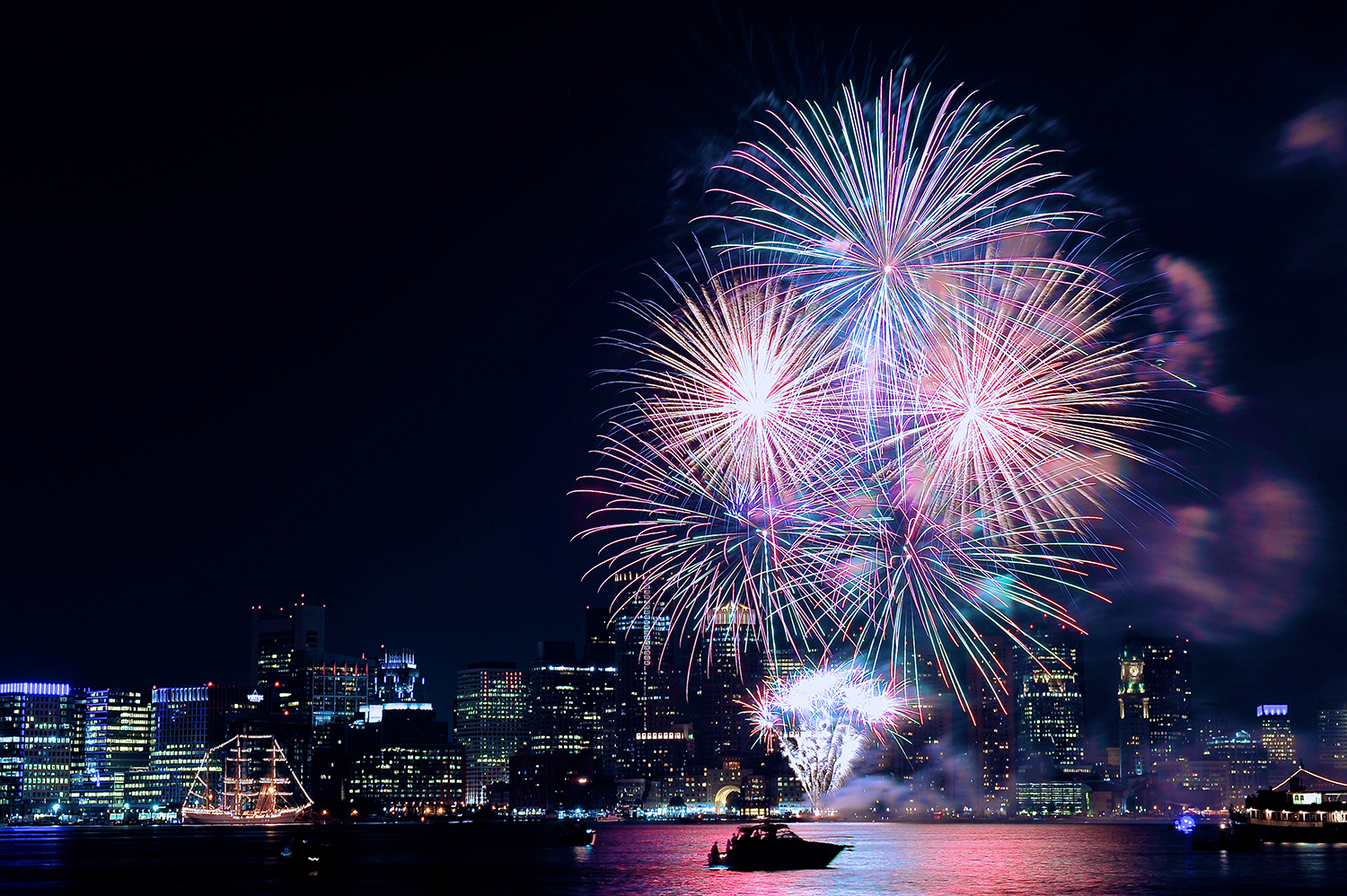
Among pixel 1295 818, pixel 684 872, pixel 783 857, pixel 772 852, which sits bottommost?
pixel 1295 818

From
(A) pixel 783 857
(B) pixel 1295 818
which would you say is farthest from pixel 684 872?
(B) pixel 1295 818

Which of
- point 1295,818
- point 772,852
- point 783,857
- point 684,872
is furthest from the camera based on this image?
point 1295,818

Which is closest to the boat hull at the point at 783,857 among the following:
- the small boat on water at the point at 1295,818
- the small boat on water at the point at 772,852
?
the small boat on water at the point at 772,852

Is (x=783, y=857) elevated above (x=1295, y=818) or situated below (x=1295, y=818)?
above

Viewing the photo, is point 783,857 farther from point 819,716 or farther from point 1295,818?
point 1295,818

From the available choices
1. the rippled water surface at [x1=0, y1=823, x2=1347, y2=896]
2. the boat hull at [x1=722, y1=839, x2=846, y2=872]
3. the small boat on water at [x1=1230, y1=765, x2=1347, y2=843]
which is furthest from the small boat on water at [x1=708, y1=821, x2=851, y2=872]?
the small boat on water at [x1=1230, y1=765, x2=1347, y2=843]

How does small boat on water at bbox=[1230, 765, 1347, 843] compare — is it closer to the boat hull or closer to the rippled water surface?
the rippled water surface
